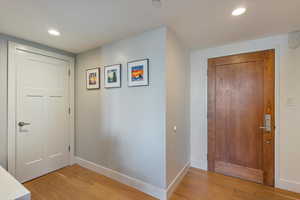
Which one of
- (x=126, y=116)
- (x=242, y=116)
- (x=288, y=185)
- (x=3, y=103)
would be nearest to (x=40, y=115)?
(x=3, y=103)

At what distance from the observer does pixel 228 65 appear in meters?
2.48

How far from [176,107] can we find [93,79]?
1.66 metres

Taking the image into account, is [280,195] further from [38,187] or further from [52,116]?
[52,116]

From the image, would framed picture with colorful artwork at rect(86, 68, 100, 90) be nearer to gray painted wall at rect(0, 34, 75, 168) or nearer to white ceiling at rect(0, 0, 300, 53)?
white ceiling at rect(0, 0, 300, 53)

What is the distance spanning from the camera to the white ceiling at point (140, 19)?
1.44m

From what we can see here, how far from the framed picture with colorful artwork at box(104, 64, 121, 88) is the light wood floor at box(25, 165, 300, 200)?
1.62m

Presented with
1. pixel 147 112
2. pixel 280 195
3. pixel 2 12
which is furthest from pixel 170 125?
pixel 2 12

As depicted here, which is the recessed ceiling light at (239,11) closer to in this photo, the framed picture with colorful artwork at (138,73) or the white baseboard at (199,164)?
the framed picture with colorful artwork at (138,73)

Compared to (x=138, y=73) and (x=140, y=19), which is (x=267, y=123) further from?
(x=140, y=19)

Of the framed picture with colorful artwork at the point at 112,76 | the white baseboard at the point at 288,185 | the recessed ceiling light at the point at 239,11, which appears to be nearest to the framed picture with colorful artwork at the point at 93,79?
the framed picture with colorful artwork at the point at 112,76

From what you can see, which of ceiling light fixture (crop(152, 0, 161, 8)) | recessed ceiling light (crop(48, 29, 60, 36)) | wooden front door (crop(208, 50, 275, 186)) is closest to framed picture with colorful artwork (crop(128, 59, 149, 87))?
ceiling light fixture (crop(152, 0, 161, 8))

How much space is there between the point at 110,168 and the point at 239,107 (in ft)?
8.17

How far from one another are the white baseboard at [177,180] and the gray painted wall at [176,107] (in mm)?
54

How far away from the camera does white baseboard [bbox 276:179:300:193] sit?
199 cm
